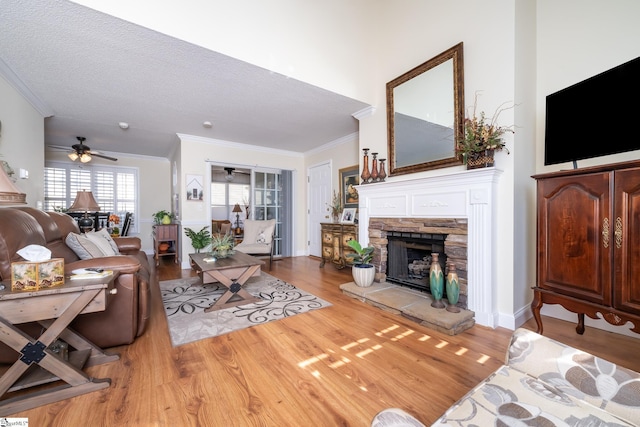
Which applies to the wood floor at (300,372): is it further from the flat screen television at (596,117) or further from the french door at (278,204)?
the french door at (278,204)

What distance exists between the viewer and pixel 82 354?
1.72 metres

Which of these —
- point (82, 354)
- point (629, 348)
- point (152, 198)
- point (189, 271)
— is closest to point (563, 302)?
point (629, 348)

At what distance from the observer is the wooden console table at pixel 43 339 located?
130cm

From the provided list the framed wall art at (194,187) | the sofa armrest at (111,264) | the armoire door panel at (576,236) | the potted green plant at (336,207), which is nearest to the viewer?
the armoire door panel at (576,236)

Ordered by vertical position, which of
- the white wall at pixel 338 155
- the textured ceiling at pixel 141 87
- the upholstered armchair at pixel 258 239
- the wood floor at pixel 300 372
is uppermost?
the textured ceiling at pixel 141 87

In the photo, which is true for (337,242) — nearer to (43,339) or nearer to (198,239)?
(198,239)

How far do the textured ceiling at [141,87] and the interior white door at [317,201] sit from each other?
91 centimetres

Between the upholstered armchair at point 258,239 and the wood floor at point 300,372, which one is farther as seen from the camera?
the upholstered armchair at point 258,239

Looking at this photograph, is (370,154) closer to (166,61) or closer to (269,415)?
(166,61)

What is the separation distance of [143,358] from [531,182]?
368cm

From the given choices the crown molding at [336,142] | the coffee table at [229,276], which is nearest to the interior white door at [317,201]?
the crown molding at [336,142]

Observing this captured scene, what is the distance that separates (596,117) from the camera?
1.74m

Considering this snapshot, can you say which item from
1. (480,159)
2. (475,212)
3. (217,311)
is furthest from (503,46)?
(217,311)

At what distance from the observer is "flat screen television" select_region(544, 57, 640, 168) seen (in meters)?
1.57
